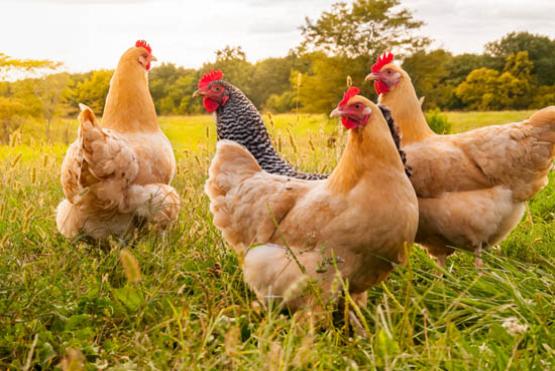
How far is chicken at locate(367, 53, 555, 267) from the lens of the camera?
13.7ft

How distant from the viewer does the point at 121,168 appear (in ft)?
13.5

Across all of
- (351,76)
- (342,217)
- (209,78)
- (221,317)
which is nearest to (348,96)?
(342,217)

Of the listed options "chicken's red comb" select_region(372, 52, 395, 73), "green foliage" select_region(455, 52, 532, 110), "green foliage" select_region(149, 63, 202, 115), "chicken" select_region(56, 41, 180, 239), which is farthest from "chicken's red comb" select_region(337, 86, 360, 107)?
"green foliage" select_region(455, 52, 532, 110)

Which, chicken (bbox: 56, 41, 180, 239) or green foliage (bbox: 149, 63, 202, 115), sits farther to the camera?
green foliage (bbox: 149, 63, 202, 115)

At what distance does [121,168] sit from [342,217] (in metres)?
1.84

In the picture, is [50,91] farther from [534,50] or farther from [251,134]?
[534,50]

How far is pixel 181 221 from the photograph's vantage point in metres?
4.99

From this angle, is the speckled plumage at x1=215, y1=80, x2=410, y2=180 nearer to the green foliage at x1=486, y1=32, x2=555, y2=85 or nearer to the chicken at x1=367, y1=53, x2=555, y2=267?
the chicken at x1=367, y1=53, x2=555, y2=267

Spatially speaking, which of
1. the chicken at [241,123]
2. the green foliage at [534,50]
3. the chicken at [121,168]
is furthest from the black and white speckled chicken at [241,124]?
the green foliage at [534,50]

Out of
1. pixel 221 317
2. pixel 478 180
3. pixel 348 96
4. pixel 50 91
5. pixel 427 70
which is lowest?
pixel 221 317

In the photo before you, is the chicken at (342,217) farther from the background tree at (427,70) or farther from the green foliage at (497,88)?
the green foliage at (497,88)

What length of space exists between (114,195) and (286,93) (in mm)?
22028

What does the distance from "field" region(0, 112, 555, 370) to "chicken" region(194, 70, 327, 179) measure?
73 cm

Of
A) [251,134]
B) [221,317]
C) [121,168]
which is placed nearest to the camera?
[221,317]
